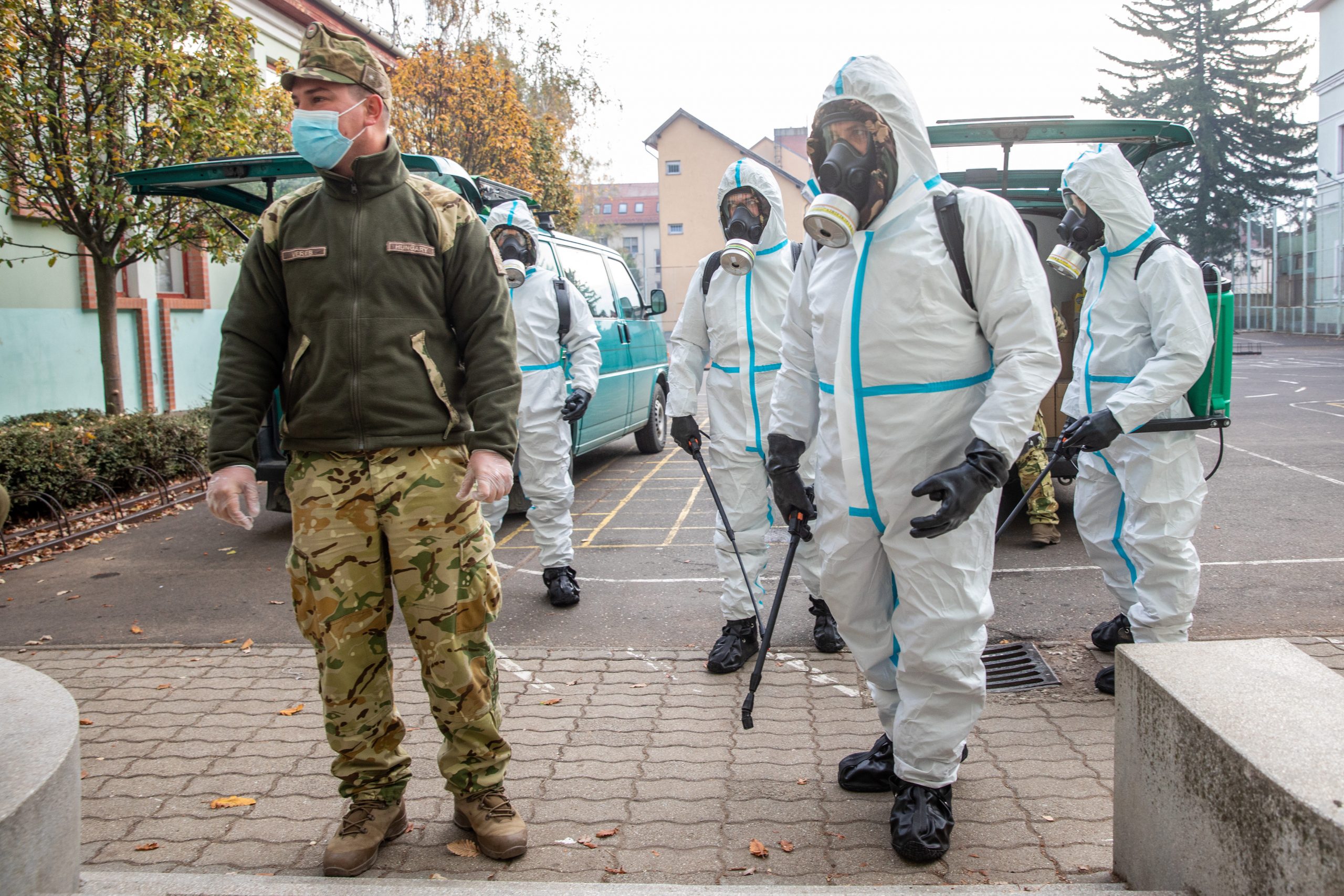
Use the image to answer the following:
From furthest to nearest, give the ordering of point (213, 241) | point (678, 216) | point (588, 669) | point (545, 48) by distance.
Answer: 1. point (678, 216)
2. point (545, 48)
3. point (213, 241)
4. point (588, 669)

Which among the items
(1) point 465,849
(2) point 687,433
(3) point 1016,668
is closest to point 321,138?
(1) point 465,849

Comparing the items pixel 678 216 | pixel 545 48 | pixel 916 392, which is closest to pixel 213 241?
pixel 916 392

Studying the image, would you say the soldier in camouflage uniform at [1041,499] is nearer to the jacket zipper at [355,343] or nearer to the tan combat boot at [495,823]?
the tan combat boot at [495,823]

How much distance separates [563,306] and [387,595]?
3117mm

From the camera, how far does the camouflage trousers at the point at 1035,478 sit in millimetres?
6766

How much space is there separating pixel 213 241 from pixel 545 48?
1699 cm

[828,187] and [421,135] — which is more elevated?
[421,135]

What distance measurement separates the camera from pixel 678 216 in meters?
48.5

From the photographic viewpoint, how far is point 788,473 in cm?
335

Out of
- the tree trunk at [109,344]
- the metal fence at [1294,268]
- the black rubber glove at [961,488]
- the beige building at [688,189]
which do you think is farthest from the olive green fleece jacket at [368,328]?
the beige building at [688,189]

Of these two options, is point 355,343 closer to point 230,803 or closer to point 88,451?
point 230,803

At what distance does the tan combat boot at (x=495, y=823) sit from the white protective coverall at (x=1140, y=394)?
2.54 meters

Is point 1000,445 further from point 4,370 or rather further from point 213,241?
point 4,370

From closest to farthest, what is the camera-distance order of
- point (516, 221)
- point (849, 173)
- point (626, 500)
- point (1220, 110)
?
point (849, 173), point (516, 221), point (626, 500), point (1220, 110)
